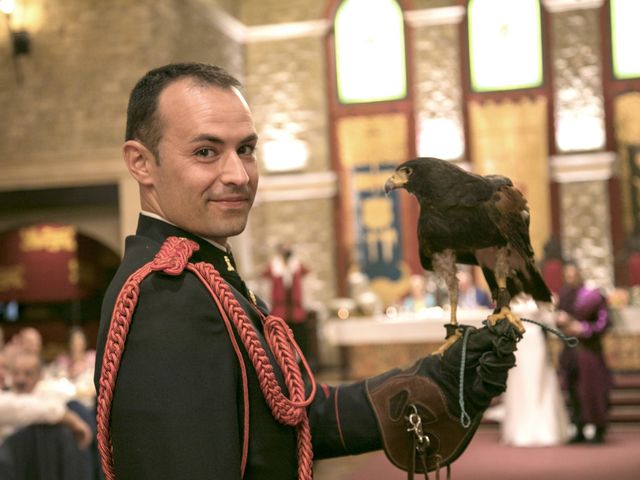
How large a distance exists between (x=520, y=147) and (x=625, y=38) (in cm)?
190

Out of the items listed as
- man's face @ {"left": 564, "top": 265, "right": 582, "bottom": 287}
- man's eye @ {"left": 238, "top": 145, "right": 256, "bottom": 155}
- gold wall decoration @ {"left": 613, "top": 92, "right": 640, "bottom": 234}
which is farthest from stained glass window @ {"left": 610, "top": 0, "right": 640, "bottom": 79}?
man's eye @ {"left": 238, "top": 145, "right": 256, "bottom": 155}

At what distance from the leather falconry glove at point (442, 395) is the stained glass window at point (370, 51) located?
10.6m

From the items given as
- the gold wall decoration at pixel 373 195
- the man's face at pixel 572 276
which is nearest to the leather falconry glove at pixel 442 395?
the man's face at pixel 572 276

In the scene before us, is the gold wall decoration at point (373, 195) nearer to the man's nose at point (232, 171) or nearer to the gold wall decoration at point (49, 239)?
the gold wall decoration at point (49, 239)

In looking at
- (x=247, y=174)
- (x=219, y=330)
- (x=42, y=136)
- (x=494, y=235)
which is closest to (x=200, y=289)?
(x=219, y=330)

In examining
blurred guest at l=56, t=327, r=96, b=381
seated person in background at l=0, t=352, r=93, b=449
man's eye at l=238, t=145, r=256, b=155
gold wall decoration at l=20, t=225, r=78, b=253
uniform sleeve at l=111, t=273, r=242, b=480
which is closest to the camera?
uniform sleeve at l=111, t=273, r=242, b=480

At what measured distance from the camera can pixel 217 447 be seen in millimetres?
1376

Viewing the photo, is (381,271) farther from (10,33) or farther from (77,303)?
(10,33)

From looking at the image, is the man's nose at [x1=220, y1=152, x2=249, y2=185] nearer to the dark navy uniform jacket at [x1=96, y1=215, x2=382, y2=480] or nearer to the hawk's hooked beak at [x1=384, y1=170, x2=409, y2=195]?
the dark navy uniform jacket at [x1=96, y1=215, x2=382, y2=480]

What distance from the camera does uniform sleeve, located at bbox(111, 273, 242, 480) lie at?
1.36 m

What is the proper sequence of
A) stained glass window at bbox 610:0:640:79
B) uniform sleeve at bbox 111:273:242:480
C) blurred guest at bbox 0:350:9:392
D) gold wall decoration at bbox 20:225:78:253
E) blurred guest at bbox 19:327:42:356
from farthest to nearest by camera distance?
gold wall decoration at bbox 20:225:78:253, stained glass window at bbox 610:0:640:79, blurred guest at bbox 0:350:9:392, blurred guest at bbox 19:327:42:356, uniform sleeve at bbox 111:273:242:480

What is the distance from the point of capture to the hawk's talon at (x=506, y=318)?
1601mm

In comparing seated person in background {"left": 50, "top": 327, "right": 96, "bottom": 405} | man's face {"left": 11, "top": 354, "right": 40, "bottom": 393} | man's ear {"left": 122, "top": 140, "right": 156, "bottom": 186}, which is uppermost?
man's ear {"left": 122, "top": 140, "right": 156, "bottom": 186}

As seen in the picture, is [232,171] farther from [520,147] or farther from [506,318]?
[520,147]
